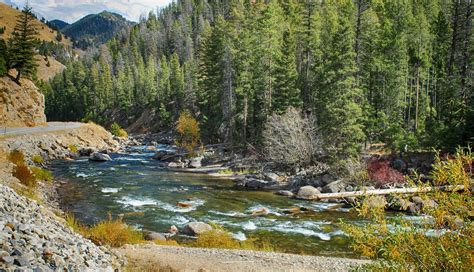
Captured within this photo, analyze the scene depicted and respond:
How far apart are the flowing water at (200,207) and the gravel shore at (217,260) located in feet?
6.23

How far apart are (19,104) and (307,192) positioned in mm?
44764

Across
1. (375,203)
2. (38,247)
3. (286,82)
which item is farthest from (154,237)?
(286,82)

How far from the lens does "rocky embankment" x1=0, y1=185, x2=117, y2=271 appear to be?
745 centimetres

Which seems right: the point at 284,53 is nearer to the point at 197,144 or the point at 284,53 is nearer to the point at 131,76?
the point at 197,144

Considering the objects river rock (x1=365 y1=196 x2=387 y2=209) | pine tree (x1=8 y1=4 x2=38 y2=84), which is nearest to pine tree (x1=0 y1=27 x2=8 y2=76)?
pine tree (x1=8 y1=4 x2=38 y2=84)

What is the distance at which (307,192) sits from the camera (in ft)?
85.8

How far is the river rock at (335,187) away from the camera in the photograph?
2639 centimetres

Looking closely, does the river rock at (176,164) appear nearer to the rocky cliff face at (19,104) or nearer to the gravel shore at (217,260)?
the rocky cliff face at (19,104)

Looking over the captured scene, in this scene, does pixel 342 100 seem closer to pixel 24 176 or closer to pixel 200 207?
pixel 200 207

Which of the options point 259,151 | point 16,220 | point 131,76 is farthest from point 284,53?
point 131,76

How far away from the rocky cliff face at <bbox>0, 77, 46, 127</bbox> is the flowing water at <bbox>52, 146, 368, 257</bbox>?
2017cm

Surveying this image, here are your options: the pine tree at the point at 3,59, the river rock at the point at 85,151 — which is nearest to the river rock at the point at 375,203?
the river rock at the point at 85,151

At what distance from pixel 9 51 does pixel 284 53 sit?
39.7m

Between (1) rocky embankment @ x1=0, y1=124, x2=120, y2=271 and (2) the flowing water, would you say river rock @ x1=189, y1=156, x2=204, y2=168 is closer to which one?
(2) the flowing water
